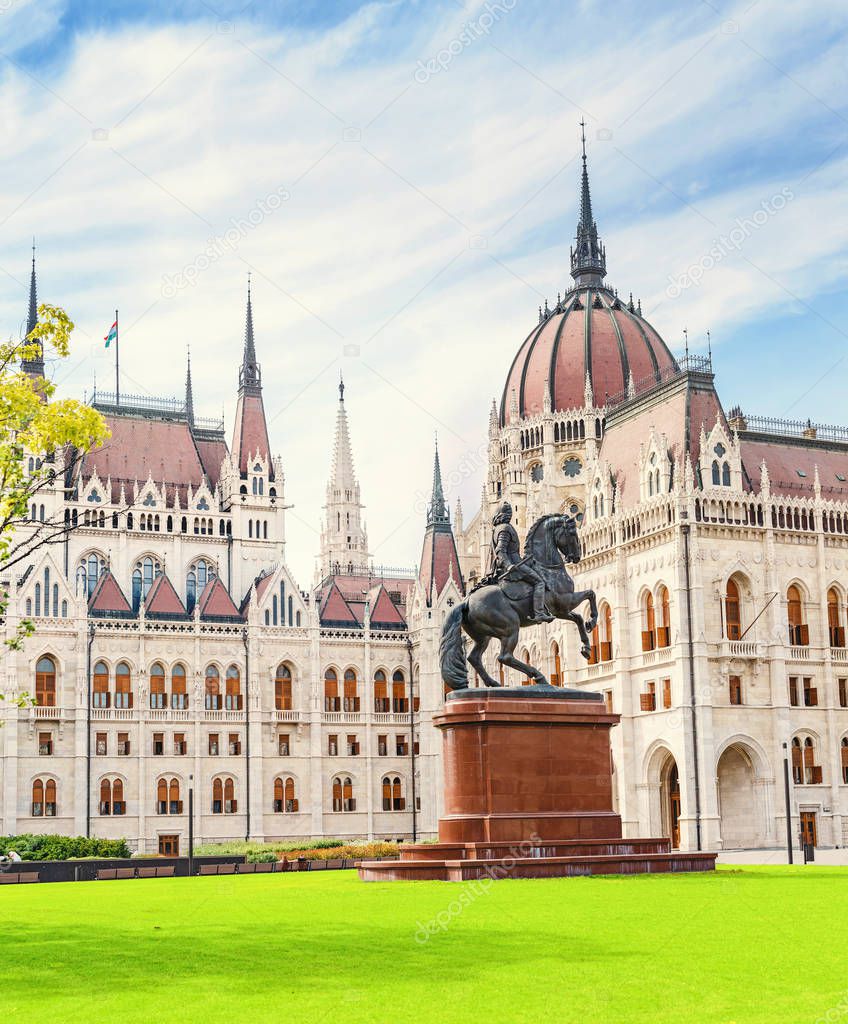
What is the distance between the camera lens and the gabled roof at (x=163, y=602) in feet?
273

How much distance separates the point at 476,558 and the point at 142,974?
8960cm

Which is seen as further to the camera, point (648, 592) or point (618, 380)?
point (618, 380)

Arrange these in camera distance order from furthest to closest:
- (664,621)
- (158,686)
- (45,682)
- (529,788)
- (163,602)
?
(163,602)
(158,686)
(45,682)
(664,621)
(529,788)

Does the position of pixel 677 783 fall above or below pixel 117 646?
below

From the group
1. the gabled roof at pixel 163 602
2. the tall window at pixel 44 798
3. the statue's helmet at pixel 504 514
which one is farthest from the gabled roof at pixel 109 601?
the statue's helmet at pixel 504 514

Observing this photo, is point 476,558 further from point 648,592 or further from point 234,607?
point 648,592

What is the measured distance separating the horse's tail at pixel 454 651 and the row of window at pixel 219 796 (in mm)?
49740

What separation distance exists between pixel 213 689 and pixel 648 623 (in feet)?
92.3

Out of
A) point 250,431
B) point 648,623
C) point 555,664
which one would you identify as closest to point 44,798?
point 250,431

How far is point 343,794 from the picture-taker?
86.2m

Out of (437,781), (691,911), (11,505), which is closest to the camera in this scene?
(691,911)

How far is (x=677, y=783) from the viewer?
7038 centimetres

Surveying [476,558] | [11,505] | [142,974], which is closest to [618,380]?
[476,558]

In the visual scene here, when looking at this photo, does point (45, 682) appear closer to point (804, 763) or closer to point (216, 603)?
point (216, 603)
